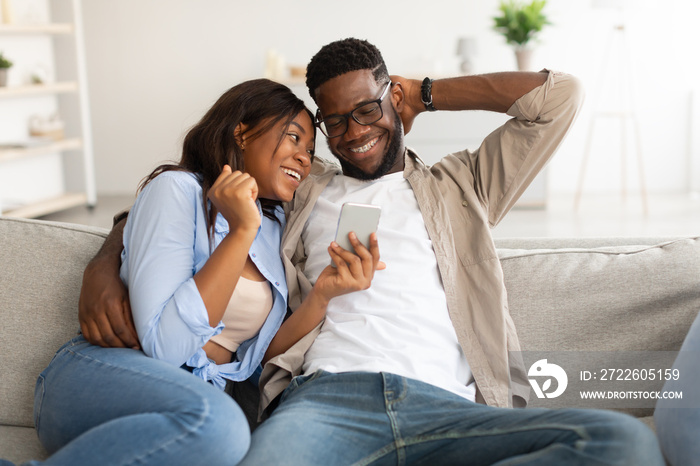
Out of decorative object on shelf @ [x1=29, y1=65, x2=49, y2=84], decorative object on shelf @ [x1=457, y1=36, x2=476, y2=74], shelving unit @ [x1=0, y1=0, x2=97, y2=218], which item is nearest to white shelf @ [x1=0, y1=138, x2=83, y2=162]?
shelving unit @ [x1=0, y1=0, x2=97, y2=218]

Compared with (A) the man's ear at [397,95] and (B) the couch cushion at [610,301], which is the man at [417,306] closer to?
(A) the man's ear at [397,95]

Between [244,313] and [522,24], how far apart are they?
452cm

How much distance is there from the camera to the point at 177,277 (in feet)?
4.48

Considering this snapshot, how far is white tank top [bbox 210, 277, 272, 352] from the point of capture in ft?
5.03

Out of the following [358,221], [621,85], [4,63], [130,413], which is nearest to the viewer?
[130,413]

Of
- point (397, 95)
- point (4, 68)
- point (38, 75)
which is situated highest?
point (397, 95)

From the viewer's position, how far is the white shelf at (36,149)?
4.81 metres

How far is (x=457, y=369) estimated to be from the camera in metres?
1.56

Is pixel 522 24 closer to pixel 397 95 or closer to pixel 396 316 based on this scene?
pixel 397 95

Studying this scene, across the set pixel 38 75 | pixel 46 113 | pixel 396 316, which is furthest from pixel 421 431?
pixel 46 113

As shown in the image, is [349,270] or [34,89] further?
[34,89]

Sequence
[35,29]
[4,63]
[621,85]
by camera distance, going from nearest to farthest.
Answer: [4,63]
[35,29]
[621,85]

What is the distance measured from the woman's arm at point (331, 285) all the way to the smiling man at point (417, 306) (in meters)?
0.04

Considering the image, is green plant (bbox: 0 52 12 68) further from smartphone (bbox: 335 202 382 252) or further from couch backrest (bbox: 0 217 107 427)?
smartphone (bbox: 335 202 382 252)
